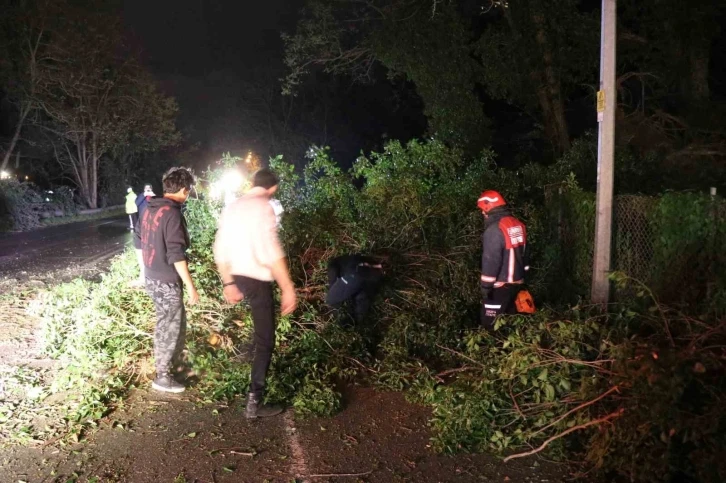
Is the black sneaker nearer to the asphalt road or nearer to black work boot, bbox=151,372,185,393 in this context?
black work boot, bbox=151,372,185,393

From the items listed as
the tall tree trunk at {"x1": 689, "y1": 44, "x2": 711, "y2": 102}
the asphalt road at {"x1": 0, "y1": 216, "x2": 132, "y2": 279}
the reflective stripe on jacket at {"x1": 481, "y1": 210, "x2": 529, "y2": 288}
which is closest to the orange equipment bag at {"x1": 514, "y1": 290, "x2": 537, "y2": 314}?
the reflective stripe on jacket at {"x1": 481, "y1": 210, "x2": 529, "y2": 288}

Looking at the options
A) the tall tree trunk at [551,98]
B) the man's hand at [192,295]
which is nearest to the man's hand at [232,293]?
the man's hand at [192,295]

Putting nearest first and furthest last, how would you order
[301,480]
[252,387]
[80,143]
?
[301,480] < [252,387] < [80,143]

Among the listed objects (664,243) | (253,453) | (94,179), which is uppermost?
(94,179)

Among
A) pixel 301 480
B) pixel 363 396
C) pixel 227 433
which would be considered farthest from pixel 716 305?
pixel 227 433

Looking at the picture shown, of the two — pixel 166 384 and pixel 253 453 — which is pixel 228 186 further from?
pixel 253 453

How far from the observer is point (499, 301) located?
537 centimetres

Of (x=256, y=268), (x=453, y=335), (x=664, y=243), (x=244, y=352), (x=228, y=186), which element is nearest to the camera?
(x=256, y=268)

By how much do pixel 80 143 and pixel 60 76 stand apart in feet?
23.3

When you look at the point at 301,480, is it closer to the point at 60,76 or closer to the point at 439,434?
the point at 439,434

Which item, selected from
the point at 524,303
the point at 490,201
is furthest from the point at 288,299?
the point at 524,303

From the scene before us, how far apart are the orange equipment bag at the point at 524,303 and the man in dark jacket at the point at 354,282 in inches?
55.4

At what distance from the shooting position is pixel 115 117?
28.2 meters

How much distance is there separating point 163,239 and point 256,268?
893 millimetres
